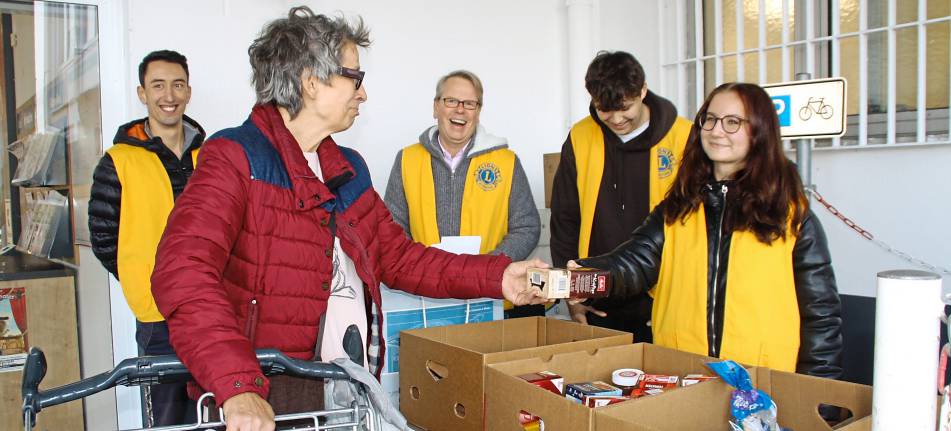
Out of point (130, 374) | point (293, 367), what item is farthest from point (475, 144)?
point (130, 374)

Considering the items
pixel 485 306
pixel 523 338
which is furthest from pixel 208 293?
pixel 485 306

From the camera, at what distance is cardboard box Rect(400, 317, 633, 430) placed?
1.54 m

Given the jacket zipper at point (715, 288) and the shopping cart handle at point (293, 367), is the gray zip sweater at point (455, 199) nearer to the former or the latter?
the jacket zipper at point (715, 288)

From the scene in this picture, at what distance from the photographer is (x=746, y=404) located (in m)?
1.31

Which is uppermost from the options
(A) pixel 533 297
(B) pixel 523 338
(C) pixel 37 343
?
(A) pixel 533 297

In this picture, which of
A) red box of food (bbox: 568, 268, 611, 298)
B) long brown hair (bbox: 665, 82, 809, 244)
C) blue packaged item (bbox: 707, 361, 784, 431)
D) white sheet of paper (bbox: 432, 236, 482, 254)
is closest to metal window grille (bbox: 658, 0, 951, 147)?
long brown hair (bbox: 665, 82, 809, 244)

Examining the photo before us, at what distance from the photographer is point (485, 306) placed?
2.71m

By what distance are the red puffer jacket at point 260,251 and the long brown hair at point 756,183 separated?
605 millimetres

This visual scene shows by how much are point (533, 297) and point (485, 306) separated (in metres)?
0.79

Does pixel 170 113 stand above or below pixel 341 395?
above

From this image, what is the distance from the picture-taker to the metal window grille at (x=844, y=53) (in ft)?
12.6

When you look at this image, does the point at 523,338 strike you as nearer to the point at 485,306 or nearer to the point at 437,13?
the point at 485,306

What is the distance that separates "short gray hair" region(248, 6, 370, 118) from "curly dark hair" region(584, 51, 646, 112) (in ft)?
4.00

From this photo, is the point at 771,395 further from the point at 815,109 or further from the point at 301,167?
the point at 815,109
